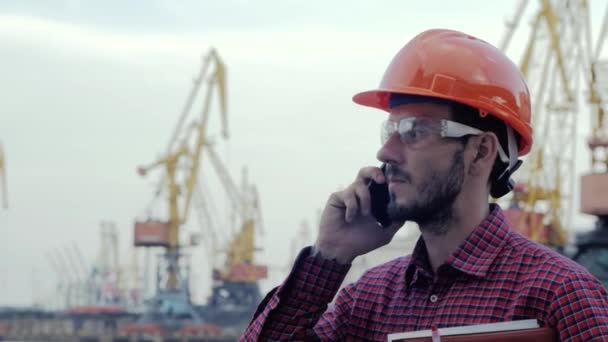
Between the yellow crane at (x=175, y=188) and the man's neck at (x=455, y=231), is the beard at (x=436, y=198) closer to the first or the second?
the man's neck at (x=455, y=231)

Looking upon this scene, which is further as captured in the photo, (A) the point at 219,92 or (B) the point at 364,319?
(A) the point at 219,92

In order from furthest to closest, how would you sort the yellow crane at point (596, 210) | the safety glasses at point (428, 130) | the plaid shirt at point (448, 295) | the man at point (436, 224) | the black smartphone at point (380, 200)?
the yellow crane at point (596, 210) → the black smartphone at point (380, 200) → the safety glasses at point (428, 130) → the man at point (436, 224) → the plaid shirt at point (448, 295)

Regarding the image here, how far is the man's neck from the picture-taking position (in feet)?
7.70

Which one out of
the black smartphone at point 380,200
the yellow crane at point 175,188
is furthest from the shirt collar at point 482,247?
the yellow crane at point 175,188

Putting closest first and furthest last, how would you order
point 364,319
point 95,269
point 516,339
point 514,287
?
point 516,339, point 514,287, point 364,319, point 95,269

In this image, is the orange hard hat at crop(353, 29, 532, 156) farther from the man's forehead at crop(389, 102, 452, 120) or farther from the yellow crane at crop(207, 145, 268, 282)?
the yellow crane at crop(207, 145, 268, 282)

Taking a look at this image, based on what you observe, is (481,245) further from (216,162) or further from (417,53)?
(216,162)

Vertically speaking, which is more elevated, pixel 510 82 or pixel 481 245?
pixel 510 82

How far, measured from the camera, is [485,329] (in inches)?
78.3

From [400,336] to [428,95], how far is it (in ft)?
1.80

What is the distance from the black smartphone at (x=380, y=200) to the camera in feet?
8.29

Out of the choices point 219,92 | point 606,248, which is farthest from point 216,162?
point 606,248

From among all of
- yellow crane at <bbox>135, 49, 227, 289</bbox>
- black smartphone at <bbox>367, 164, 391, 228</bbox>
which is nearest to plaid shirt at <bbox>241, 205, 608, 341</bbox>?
black smartphone at <bbox>367, 164, 391, 228</bbox>

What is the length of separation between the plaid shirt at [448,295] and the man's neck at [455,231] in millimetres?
28
